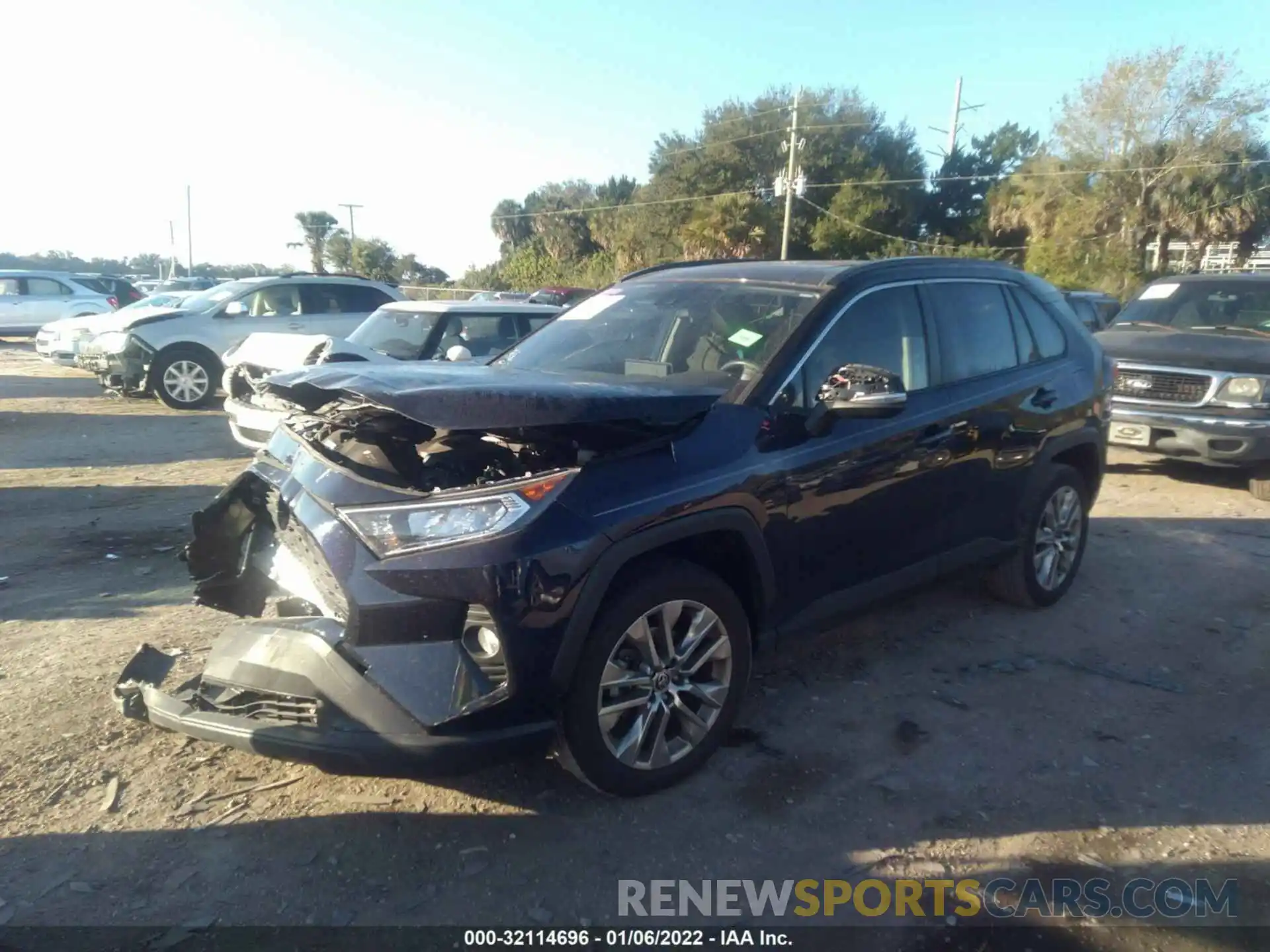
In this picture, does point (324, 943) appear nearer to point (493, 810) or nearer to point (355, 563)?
point (493, 810)

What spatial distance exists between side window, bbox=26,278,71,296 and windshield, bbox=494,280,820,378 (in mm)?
22089

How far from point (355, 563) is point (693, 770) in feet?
4.69

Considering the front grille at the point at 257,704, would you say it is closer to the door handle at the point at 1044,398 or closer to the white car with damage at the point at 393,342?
the door handle at the point at 1044,398

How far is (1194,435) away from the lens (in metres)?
7.98

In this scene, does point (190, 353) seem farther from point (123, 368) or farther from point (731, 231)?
point (731, 231)

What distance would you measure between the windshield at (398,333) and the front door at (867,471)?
5504 millimetres

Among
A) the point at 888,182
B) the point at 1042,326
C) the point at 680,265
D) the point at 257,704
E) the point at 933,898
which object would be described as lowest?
the point at 933,898

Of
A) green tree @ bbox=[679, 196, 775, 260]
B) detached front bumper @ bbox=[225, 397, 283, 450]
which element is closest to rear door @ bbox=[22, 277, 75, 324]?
detached front bumper @ bbox=[225, 397, 283, 450]

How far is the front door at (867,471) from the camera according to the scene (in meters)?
3.75

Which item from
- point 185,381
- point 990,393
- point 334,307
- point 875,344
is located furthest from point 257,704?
point 334,307

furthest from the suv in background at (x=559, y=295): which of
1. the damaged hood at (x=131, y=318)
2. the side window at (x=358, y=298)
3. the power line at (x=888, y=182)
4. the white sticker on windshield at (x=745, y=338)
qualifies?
the white sticker on windshield at (x=745, y=338)

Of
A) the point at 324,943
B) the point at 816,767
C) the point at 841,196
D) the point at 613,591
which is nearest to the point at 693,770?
the point at 816,767

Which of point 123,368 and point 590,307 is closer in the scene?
point 590,307

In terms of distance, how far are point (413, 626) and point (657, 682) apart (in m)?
0.88
